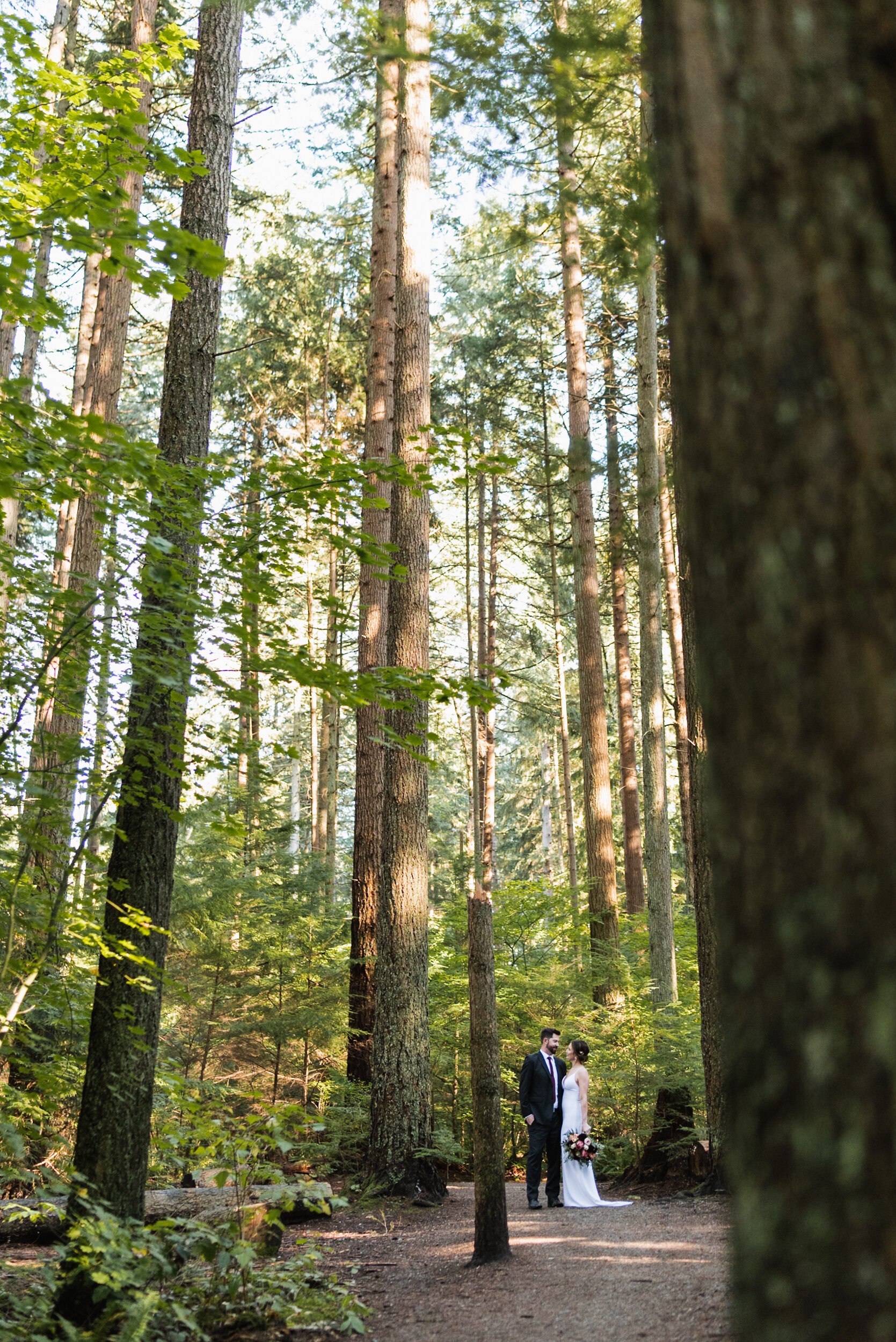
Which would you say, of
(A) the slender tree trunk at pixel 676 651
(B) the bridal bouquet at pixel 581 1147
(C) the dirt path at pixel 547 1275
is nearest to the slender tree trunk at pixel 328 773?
(A) the slender tree trunk at pixel 676 651

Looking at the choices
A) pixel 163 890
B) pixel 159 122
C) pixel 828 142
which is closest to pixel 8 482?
pixel 163 890

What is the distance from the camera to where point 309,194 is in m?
20.7

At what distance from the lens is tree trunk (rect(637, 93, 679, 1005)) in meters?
12.4

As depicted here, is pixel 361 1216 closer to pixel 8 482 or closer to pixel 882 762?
pixel 8 482

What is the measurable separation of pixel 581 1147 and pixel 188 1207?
3.92 metres

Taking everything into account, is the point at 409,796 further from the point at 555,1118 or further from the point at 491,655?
the point at 491,655

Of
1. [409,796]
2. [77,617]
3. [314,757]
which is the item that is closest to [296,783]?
[314,757]

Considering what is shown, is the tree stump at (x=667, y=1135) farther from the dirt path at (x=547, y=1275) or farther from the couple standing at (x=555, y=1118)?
the dirt path at (x=547, y=1275)

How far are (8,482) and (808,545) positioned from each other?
13.1ft

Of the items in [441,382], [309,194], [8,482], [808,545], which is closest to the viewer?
[808,545]

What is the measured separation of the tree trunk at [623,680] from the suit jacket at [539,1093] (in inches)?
346

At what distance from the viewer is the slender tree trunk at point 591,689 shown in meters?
13.6

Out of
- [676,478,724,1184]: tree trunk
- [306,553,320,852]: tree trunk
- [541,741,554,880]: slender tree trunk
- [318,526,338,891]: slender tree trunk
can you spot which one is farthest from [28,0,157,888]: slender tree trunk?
[541,741,554,880]: slender tree trunk

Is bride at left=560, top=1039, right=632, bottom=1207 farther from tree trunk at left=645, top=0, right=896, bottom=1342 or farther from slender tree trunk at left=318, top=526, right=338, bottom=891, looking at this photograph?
tree trunk at left=645, top=0, right=896, bottom=1342
